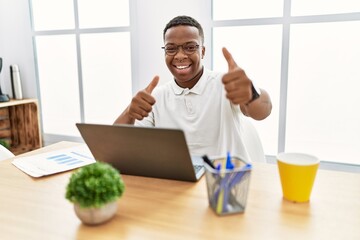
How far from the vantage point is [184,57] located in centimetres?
155

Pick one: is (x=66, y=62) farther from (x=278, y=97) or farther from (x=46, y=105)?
(x=278, y=97)

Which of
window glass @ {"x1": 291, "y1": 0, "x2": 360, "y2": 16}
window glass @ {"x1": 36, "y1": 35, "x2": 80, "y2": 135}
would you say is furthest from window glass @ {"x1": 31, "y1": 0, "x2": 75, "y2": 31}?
window glass @ {"x1": 291, "y1": 0, "x2": 360, "y2": 16}

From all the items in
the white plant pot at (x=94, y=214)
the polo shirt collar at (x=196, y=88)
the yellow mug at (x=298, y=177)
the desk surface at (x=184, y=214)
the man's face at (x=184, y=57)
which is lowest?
the desk surface at (x=184, y=214)

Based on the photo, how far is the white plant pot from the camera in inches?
29.2

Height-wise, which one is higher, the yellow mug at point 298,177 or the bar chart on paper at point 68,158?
the yellow mug at point 298,177

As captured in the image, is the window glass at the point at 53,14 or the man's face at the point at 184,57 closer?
the man's face at the point at 184,57

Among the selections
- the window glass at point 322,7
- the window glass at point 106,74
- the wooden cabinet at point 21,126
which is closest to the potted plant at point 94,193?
the window glass at point 322,7

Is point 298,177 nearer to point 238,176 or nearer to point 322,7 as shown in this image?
point 238,176

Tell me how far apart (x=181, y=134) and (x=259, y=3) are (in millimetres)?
1835

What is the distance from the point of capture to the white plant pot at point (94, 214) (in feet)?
2.44

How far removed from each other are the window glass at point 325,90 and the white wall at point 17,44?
2518 millimetres

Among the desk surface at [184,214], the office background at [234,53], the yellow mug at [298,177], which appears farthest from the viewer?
the office background at [234,53]

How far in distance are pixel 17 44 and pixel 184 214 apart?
3207 millimetres

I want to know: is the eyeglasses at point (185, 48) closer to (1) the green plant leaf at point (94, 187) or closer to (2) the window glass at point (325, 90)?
(1) the green plant leaf at point (94, 187)
